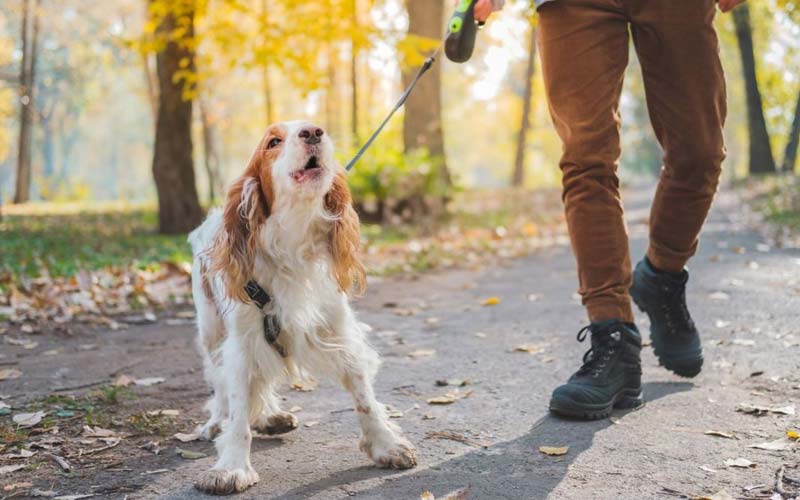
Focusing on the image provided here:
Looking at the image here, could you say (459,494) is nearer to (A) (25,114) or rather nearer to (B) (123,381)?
(B) (123,381)

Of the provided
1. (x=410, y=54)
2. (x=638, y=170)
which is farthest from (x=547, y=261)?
(x=638, y=170)

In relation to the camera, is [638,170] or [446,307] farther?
[638,170]

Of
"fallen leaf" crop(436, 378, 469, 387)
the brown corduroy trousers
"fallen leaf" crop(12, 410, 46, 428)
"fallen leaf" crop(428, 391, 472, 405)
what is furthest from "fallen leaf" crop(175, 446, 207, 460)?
the brown corduroy trousers

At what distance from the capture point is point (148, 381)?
4340 millimetres

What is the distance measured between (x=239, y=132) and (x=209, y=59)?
37298 mm

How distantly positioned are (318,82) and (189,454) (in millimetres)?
9551

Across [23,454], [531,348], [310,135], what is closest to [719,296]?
[531,348]

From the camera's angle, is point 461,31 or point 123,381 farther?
point 123,381

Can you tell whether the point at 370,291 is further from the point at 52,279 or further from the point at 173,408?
the point at 173,408

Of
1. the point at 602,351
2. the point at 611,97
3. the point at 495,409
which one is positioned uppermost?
the point at 611,97

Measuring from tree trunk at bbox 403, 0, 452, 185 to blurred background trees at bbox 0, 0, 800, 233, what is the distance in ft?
0.08

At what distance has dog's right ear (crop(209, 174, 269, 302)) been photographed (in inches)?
117

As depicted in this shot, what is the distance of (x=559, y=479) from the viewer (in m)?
2.68

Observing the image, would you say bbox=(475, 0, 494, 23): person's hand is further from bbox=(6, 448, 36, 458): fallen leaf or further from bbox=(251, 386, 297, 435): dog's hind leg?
bbox=(6, 448, 36, 458): fallen leaf
